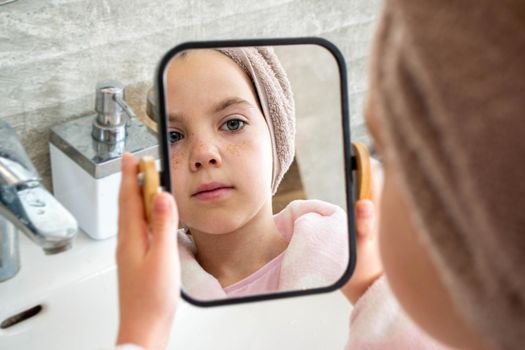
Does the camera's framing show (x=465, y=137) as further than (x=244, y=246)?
No

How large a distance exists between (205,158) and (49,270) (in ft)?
0.63

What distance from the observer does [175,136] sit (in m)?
0.49

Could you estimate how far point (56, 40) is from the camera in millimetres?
577

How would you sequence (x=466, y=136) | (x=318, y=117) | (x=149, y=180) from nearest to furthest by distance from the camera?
(x=466, y=136), (x=149, y=180), (x=318, y=117)

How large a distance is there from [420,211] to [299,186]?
265 millimetres

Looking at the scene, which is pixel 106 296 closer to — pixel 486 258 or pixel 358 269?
pixel 358 269

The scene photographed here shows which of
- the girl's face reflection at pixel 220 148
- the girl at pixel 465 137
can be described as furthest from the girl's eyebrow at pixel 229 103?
the girl at pixel 465 137

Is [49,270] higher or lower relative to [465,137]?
lower

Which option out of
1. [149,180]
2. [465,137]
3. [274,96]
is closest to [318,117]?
[274,96]

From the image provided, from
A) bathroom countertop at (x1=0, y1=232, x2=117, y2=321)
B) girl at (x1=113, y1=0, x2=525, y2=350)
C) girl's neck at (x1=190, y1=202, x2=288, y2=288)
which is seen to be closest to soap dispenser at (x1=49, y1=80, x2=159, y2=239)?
bathroom countertop at (x1=0, y1=232, x2=117, y2=321)

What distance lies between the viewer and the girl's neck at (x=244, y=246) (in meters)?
0.52

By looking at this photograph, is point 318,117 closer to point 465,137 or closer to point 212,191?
point 212,191

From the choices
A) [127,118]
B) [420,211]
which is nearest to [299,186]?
[127,118]

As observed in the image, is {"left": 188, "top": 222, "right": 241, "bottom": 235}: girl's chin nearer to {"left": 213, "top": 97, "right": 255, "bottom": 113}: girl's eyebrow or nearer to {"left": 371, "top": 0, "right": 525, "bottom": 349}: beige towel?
{"left": 213, "top": 97, "right": 255, "bottom": 113}: girl's eyebrow
